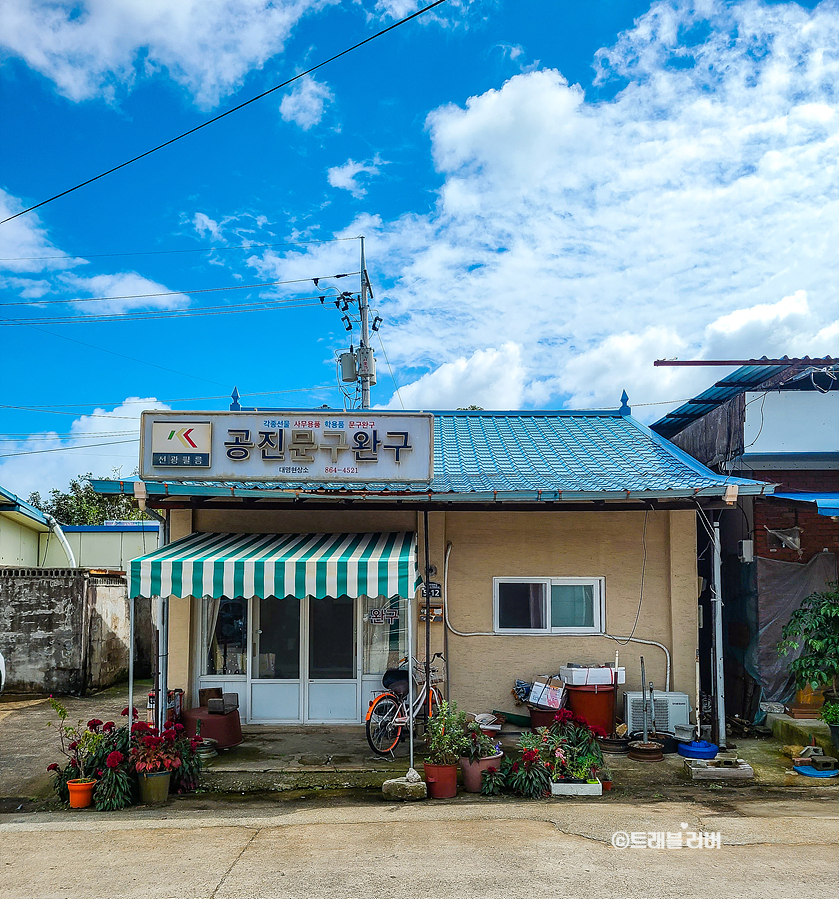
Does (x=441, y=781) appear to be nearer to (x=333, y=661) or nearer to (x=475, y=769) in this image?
(x=475, y=769)

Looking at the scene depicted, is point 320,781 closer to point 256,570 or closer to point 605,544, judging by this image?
point 256,570

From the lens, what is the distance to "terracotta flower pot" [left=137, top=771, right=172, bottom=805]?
7566 millimetres

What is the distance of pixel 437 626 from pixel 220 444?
3.75m

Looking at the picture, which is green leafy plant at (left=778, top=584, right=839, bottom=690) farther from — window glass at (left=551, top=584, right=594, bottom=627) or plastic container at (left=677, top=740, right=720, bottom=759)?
window glass at (left=551, top=584, right=594, bottom=627)

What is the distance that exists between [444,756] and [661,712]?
10.7ft

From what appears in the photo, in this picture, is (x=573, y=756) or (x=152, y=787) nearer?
(x=152, y=787)

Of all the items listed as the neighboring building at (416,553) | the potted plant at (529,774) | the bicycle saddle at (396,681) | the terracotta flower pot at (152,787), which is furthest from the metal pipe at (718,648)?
the terracotta flower pot at (152,787)

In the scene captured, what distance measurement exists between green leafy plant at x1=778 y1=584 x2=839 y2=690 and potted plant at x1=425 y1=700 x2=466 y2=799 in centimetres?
414

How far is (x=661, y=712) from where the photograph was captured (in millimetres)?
9375

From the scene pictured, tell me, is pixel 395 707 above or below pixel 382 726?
above

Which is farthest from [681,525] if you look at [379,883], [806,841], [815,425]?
[379,883]

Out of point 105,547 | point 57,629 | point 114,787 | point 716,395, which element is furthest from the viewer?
point 105,547

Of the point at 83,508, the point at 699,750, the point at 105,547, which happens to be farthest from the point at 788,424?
the point at 83,508

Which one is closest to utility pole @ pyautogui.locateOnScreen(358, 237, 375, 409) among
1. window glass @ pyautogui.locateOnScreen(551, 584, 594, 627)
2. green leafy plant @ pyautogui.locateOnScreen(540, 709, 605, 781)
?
window glass @ pyautogui.locateOnScreen(551, 584, 594, 627)
